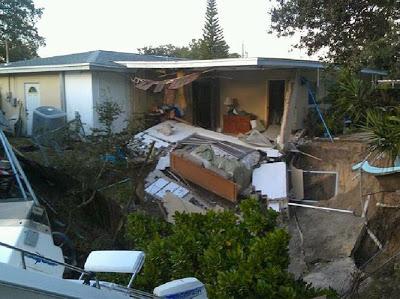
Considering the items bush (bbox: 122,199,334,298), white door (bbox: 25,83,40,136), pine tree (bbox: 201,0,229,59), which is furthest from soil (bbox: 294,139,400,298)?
pine tree (bbox: 201,0,229,59)

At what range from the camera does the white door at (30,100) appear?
665 inches

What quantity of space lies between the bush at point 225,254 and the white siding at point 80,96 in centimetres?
1141

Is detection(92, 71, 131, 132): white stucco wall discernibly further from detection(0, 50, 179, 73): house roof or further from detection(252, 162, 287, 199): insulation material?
detection(252, 162, 287, 199): insulation material

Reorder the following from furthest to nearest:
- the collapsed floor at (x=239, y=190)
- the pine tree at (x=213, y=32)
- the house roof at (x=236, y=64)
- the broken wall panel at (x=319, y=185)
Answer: the pine tree at (x=213, y=32)
the house roof at (x=236, y=64)
the broken wall panel at (x=319, y=185)
the collapsed floor at (x=239, y=190)

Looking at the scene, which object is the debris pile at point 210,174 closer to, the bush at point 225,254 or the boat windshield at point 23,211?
the boat windshield at point 23,211

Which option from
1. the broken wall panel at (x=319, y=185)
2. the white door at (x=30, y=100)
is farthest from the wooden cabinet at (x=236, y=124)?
the white door at (x=30, y=100)

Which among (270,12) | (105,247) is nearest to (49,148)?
(105,247)

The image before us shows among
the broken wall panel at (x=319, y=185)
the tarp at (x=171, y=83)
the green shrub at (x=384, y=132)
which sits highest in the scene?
the tarp at (x=171, y=83)

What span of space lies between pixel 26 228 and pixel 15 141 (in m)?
10.9

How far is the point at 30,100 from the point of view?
17.2 m

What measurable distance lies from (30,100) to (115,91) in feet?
11.7

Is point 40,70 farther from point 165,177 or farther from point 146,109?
point 165,177

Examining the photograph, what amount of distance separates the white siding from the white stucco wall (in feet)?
0.60

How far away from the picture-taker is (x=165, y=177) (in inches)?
470
